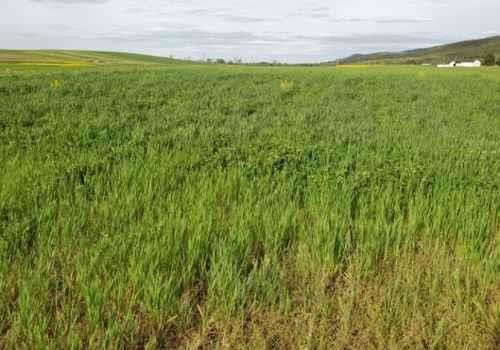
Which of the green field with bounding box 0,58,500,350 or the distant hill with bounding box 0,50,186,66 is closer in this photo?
the green field with bounding box 0,58,500,350

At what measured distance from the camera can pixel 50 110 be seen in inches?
311

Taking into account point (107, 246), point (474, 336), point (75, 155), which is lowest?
point (474, 336)

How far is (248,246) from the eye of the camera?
8.15ft

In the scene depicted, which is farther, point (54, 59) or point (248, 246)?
point (54, 59)

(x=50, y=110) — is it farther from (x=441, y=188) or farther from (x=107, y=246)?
(x=441, y=188)

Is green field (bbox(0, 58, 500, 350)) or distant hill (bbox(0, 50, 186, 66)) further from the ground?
distant hill (bbox(0, 50, 186, 66))

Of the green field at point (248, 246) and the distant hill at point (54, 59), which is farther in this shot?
the distant hill at point (54, 59)

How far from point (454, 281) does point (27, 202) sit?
3476 millimetres

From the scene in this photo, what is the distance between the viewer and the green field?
1.91m

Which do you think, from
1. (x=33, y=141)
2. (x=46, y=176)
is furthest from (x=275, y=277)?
(x=33, y=141)

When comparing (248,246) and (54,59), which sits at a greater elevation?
(54,59)

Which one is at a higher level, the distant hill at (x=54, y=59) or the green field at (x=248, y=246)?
the distant hill at (x=54, y=59)

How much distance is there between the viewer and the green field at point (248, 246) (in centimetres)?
191

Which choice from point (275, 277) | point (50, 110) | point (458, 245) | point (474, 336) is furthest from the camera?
point (50, 110)
